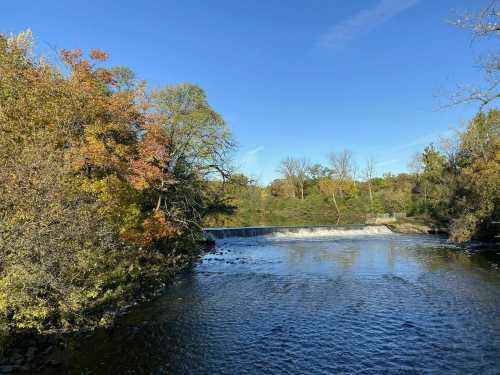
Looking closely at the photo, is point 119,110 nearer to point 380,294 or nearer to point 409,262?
point 380,294

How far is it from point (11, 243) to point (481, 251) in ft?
92.1

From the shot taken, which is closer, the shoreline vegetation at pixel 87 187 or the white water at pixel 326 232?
the shoreline vegetation at pixel 87 187

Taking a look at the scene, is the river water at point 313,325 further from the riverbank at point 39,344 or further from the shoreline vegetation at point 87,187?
the shoreline vegetation at point 87,187

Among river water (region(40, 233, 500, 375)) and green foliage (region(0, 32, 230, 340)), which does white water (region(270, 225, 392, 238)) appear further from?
river water (region(40, 233, 500, 375))

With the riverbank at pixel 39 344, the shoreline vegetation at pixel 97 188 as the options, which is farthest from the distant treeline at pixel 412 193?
the riverbank at pixel 39 344

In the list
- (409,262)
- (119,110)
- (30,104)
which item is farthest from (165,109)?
(409,262)

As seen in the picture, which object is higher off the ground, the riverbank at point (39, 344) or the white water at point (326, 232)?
the white water at point (326, 232)

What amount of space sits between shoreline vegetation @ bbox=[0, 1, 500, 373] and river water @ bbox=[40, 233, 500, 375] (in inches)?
57.7

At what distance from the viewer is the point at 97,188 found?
12906mm

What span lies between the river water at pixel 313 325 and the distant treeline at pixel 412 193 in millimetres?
10475

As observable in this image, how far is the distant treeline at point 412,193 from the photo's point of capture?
2919cm

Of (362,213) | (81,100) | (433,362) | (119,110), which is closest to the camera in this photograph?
(433,362)

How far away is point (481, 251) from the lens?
2464 centimetres

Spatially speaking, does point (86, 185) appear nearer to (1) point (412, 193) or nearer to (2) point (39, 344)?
(2) point (39, 344)
